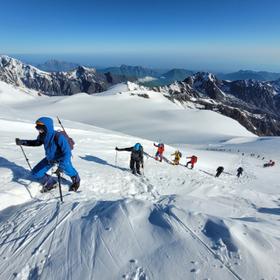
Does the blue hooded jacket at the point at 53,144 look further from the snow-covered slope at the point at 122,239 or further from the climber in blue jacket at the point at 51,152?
the snow-covered slope at the point at 122,239

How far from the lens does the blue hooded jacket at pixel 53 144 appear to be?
912 centimetres

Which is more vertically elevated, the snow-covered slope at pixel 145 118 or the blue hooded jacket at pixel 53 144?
the blue hooded jacket at pixel 53 144

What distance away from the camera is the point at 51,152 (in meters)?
9.36

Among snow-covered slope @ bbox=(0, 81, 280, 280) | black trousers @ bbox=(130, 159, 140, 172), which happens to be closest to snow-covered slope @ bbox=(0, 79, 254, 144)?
black trousers @ bbox=(130, 159, 140, 172)

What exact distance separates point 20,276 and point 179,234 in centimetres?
304

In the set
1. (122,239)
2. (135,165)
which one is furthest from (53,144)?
(135,165)

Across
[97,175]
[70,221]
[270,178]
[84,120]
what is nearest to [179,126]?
[84,120]

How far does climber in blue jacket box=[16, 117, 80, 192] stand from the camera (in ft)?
29.9

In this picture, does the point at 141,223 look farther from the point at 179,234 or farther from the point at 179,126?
the point at 179,126

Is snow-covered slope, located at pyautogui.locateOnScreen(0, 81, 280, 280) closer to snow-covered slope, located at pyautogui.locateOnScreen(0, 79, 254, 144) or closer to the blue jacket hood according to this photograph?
the blue jacket hood

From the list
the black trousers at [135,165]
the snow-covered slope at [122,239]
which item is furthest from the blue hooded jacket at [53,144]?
the black trousers at [135,165]

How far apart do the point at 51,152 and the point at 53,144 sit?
29cm

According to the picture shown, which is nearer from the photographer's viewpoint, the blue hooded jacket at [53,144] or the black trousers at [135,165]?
the blue hooded jacket at [53,144]

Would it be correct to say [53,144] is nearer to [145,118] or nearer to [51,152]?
[51,152]
